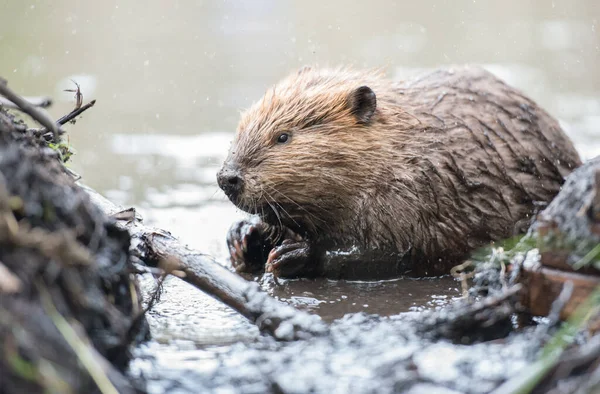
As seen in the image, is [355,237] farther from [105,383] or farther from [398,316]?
[105,383]

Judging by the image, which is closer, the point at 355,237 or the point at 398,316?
the point at 398,316

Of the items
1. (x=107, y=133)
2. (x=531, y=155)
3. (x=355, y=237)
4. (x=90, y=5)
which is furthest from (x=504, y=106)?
(x=90, y=5)

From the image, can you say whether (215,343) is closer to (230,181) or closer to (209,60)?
(230,181)

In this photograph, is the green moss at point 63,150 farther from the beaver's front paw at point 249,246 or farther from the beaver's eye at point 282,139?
the beaver's front paw at point 249,246

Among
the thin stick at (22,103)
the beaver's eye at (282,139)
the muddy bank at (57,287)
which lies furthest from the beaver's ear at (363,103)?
the thin stick at (22,103)

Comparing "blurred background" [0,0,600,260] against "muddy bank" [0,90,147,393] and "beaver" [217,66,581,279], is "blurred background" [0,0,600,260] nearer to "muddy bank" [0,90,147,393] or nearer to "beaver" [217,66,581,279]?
"beaver" [217,66,581,279]

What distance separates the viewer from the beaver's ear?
4473 millimetres

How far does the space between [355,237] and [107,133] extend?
4.34m

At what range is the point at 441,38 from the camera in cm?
1155

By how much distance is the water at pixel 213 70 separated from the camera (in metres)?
4.25

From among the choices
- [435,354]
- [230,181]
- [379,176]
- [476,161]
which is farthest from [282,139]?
[435,354]

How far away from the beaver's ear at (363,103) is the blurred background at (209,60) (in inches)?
53.2

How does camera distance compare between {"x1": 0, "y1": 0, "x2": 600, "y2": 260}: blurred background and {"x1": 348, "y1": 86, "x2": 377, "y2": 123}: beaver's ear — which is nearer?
{"x1": 348, "y1": 86, "x2": 377, "y2": 123}: beaver's ear

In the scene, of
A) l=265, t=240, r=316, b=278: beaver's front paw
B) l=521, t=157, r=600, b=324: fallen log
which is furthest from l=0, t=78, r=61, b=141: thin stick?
l=265, t=240, r=316, b=278: beaver's front paw
